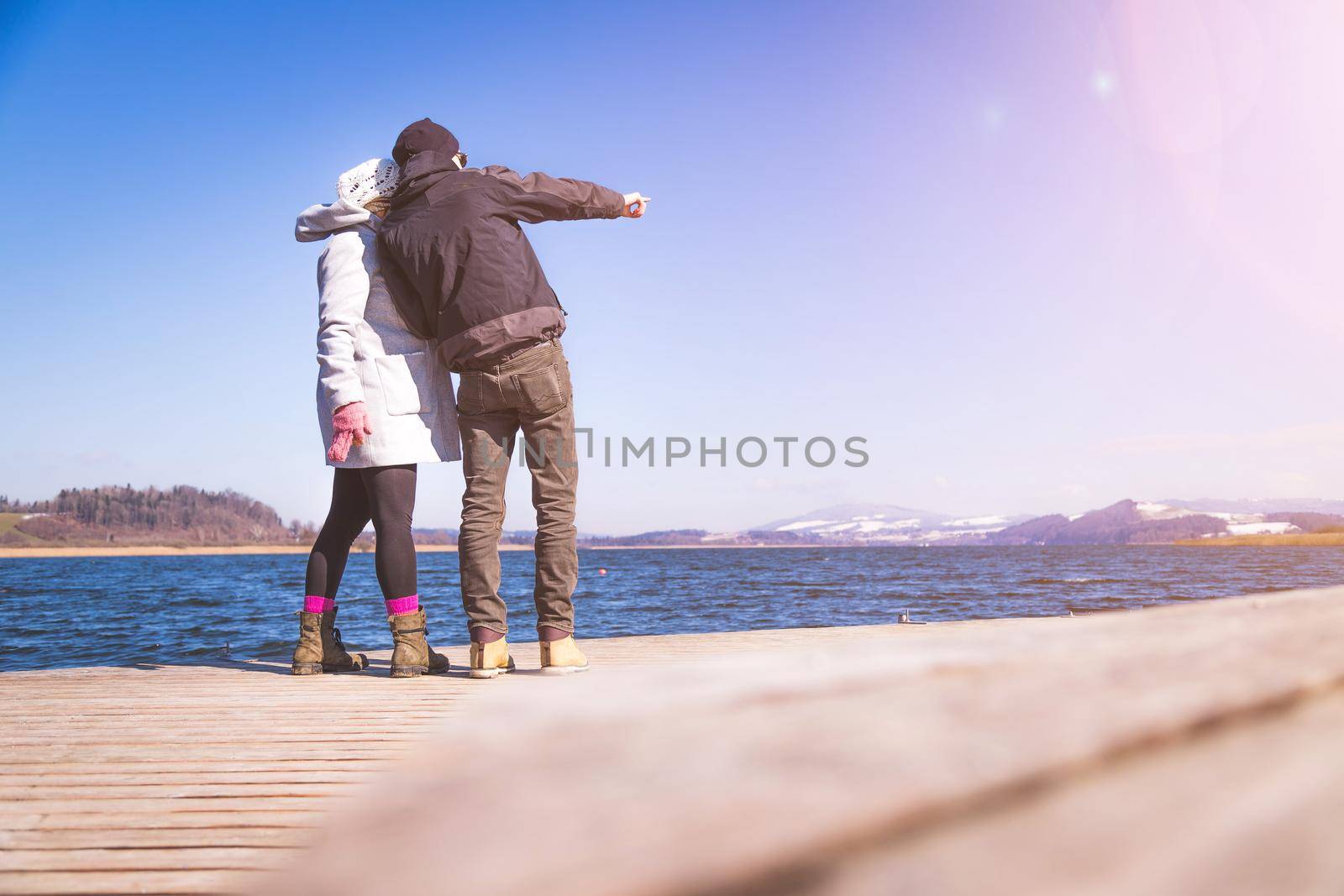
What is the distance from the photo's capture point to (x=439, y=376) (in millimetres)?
3414

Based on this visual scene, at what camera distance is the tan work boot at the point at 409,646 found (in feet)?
10.4

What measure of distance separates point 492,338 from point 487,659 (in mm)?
1173

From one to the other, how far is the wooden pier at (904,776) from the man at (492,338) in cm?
280

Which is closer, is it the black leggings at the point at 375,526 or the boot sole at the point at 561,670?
the boot sole at the point at 561,670

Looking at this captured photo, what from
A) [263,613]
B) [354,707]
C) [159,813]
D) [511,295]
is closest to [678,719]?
[159,813]

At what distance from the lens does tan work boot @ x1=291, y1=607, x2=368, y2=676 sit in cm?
335

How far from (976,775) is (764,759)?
0.08 metres

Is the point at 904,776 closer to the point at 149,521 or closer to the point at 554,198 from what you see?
the point at 554,198

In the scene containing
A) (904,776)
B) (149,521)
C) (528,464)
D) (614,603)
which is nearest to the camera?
(904,776)

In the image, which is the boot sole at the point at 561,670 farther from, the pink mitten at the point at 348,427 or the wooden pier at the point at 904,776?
the wooden pier at the point at 904,776

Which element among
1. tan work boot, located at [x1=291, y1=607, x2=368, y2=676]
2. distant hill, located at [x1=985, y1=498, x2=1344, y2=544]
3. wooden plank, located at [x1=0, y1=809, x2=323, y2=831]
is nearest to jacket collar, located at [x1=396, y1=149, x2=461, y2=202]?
tan work boot, located at [x1=291, y1=607, x2=368, y2=676]

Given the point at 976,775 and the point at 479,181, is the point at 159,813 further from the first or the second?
the point at 479,181

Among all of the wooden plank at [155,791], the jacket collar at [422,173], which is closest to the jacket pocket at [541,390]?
the jacket collar at [422,173]

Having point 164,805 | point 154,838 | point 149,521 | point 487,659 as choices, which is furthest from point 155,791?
point 149,521
